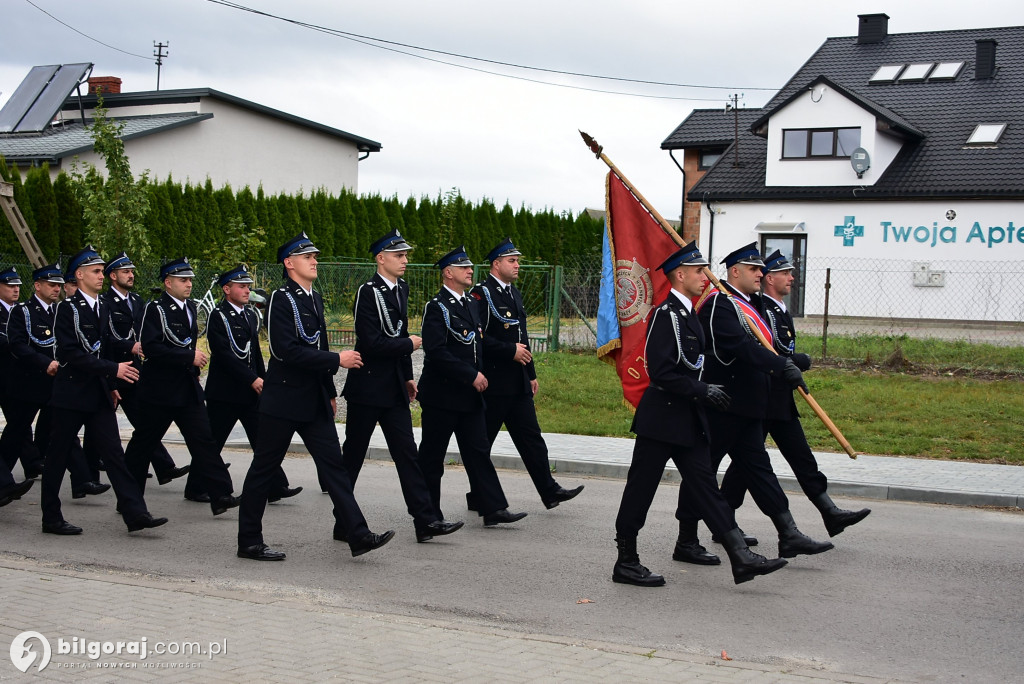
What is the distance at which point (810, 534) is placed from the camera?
836 cm

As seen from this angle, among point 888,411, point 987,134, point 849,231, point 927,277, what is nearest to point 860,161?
point 849,231

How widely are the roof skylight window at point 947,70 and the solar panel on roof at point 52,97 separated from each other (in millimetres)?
24852

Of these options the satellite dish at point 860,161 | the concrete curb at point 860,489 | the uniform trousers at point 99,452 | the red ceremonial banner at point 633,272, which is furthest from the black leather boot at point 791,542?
the satellite dish at point 860,161

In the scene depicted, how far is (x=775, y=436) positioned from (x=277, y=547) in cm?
350

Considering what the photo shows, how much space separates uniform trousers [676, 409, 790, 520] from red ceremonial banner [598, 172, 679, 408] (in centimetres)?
159

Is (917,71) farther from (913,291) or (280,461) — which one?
(280,461)

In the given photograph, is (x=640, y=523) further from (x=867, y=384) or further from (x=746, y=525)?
(x=867, y=384)

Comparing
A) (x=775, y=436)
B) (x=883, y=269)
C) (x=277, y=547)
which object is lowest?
(x=277, y=547)

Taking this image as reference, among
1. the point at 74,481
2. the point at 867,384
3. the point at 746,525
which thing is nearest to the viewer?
the point at 746,525

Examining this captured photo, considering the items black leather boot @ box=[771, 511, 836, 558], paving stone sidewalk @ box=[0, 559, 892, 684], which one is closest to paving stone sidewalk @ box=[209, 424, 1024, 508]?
black leather boot @ box=[771, 511, 836, 558]

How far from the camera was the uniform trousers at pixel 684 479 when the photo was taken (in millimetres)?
6664

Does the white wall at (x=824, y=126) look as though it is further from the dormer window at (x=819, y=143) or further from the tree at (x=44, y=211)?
the tree at (x=44, y=211)

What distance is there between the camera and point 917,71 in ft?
113

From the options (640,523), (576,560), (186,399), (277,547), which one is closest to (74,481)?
(186,399)
